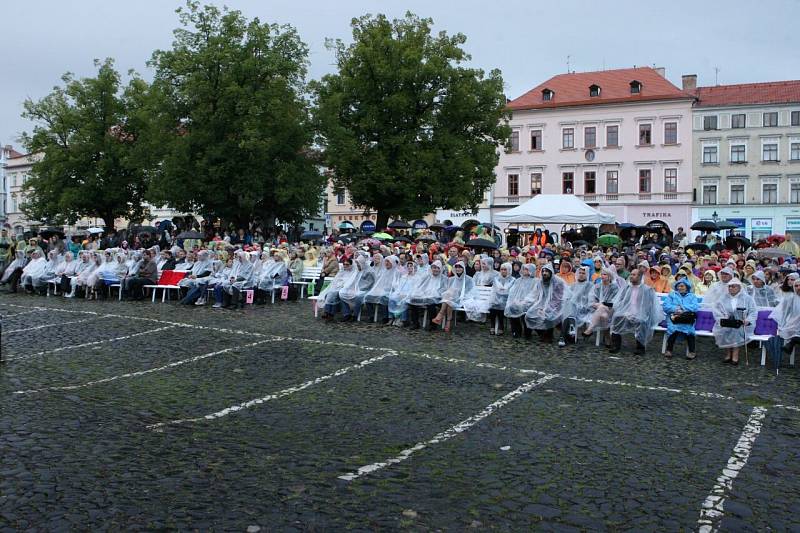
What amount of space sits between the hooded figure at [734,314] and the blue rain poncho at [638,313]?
102cm

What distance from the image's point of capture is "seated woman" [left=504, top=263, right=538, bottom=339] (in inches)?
612

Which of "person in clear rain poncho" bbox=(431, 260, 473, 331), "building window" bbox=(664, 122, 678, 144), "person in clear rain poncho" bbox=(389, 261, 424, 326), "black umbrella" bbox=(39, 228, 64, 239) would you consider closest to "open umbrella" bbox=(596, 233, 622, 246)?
"person in clear rain poncho" bbox=(389, 261, 424, 326)

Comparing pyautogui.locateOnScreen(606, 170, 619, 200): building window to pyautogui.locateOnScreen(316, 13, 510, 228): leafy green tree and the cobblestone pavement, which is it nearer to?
pyautogui.locateOnScreen(316, 13, 510, 228): leafy green tree

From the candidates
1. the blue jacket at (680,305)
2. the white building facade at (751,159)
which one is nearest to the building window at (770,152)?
the white building facade at (751,159)

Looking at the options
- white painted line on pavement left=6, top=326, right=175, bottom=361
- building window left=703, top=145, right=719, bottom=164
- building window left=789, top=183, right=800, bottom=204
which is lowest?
white painted line on pavement left=6, top=326, right=175, bottom=361

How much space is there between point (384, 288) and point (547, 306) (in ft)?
13.7

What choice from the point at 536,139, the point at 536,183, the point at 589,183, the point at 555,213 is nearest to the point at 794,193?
the point at 589,183

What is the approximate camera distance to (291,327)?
16.7m

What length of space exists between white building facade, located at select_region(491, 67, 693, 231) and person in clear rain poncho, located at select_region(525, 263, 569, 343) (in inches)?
2082

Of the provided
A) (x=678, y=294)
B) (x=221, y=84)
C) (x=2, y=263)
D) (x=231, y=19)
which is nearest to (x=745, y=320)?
(x=678, y=294)

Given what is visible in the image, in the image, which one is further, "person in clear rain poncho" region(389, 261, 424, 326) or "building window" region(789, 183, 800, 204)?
"building window" region(789, 183, 800, 204)

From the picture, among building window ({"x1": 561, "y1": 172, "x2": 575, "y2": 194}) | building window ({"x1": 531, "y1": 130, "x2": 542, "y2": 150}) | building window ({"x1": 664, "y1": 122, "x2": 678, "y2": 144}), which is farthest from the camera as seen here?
building window ({"x1": 531, "y1": 130, "x2": 542, "y2": 150})

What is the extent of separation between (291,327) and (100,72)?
43998mm

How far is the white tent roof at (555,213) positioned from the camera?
28.6 meters
